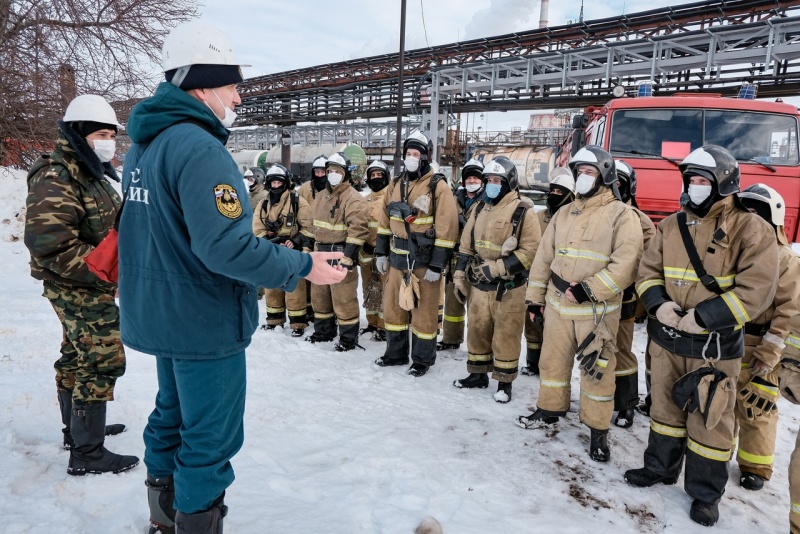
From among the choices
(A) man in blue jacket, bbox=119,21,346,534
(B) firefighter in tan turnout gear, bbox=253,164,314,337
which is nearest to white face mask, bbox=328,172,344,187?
(B) firefighter in tan turnout gear, bbox=253,164,314,337

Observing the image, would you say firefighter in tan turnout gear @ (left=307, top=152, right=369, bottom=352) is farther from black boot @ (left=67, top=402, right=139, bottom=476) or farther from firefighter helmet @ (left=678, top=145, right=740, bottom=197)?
firefighter helmet @ (left=678, top=145, right=740, bottom=197)

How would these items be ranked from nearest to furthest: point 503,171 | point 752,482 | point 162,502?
point 162,502, point 752,482, point 503,171

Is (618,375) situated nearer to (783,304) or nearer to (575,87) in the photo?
(783,304)

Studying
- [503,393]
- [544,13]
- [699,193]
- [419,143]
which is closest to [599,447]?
[503,393]

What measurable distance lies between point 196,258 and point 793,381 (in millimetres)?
3023

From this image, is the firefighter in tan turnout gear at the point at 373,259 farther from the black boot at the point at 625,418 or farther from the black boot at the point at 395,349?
the black boot at the point at 625,418

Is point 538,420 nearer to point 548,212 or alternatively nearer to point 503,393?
point 503,393

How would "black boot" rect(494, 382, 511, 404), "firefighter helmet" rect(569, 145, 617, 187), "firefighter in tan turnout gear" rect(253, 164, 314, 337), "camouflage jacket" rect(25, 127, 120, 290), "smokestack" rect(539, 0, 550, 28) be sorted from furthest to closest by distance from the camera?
"smokestack" rect(539, 0, 550, 28) → "firefighter in tan turnout gear" rect(253, 164, 314, 337) → "black boot" rect(494, 382, 511, 404) → "firefighter helmet" rect(569, 145, 617, 187) → "camouflage jacket" rect(25, 127, 120, 290)

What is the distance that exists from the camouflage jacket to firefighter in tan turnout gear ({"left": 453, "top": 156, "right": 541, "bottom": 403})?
311 cm

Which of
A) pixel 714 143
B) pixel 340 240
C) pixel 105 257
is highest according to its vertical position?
pixel 714 143

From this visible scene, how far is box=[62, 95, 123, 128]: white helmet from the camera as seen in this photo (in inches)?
110

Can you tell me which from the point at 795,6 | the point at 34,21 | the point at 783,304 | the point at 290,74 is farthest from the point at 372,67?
the point at 783,304

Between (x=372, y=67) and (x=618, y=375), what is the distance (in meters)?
28.6

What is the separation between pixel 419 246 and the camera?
5055mm
